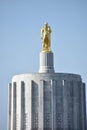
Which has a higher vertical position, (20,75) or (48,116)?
(20,75)

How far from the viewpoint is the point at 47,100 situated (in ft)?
236

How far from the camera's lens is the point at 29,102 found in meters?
72.4

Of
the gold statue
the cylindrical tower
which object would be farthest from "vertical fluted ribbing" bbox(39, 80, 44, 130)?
the gold statue

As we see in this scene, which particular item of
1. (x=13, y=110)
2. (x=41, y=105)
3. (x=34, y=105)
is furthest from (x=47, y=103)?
(x=13, y=110)

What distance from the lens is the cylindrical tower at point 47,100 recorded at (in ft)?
235

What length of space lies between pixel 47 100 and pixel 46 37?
9664mm

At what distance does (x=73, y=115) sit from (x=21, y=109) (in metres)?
7.39

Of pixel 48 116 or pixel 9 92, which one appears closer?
pixel 48 116

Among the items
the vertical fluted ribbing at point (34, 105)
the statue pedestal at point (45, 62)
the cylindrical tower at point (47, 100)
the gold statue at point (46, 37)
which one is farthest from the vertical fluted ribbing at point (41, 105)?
the gold statue at point (46, 37)

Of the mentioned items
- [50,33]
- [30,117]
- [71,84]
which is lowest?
[30,117]

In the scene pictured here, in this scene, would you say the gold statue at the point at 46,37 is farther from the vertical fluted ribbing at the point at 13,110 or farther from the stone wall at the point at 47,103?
the vertical fluted ribbing at the point at 13,110

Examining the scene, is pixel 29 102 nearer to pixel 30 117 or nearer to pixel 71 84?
pixel 30 117

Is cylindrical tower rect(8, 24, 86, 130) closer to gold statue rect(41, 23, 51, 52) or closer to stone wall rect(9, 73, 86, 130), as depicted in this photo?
stone wall rect(9, 73, 86, 130)

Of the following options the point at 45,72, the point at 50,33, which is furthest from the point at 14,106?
the point at 50,33
